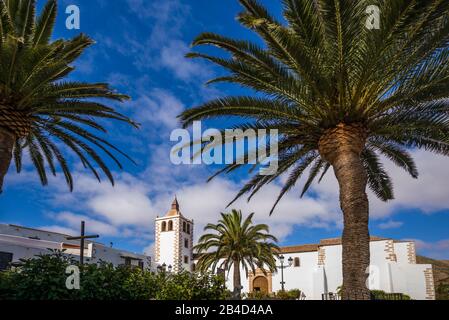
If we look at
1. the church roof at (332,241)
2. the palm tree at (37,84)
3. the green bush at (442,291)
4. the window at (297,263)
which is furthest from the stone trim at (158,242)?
the palm tree at (37,84)

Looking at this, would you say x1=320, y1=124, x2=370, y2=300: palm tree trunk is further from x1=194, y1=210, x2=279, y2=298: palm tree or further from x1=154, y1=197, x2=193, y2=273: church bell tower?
x1=154, y1=197, x2=193, y2=273: church bell tower

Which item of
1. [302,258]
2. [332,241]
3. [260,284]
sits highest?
[332,241]

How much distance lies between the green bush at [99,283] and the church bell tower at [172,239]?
4006 cm

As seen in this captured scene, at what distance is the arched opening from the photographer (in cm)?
4753

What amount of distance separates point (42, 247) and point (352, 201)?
86.7 ft

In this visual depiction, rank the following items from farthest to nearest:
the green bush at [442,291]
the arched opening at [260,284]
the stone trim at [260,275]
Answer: the arched opening at [260,284] < the stone trim at [260,275] < the green bush at [442,291]

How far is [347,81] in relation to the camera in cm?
866

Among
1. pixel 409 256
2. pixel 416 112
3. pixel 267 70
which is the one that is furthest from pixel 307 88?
pixel 409 256

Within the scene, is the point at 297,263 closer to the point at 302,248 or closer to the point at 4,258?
the point at 302,248

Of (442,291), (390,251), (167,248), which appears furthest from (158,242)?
(442,291)

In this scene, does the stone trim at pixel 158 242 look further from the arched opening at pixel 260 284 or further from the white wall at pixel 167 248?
the arched opening at pixel 260 284

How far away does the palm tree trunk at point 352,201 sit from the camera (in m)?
8.09

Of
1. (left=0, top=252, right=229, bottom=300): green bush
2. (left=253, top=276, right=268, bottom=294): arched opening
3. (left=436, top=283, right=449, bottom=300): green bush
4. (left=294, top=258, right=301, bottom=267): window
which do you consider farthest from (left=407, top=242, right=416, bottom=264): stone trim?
(left=0, top=252, right=229, bottom=300): green bush

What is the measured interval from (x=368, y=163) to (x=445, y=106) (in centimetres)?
322
